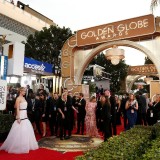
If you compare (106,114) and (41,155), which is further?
(106,114)

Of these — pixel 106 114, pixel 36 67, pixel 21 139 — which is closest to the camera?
pixel 21 139

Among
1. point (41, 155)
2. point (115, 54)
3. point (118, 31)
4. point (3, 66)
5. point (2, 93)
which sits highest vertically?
point (118, 31)

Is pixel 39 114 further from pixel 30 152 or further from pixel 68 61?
pixel 68 61

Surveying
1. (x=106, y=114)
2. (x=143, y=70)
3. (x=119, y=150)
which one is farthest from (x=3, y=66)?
(x=143, y=70)

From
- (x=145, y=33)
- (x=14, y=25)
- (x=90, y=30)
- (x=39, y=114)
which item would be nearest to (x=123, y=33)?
(x=145, y=33)

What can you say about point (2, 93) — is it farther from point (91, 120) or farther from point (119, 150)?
point (91, 120)

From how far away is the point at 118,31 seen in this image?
582 inches

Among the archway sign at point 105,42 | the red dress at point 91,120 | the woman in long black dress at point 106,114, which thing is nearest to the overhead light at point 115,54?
→ the archway sign at point 105,42

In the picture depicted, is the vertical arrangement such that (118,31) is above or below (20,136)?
above

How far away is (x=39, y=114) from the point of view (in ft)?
28.5

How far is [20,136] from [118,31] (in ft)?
34.5

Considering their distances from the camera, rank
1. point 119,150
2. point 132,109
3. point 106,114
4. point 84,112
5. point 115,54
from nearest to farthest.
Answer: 1. point 119,150
2. point 106,114
3. point 132,109
4. point 84,112
5. point 115,54

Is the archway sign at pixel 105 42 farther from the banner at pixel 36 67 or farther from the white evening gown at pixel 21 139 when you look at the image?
the white evening gown at pixel 21 139

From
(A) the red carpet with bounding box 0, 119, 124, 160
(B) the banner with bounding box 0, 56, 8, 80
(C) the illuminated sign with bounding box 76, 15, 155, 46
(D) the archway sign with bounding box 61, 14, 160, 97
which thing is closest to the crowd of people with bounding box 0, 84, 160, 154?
(B) the banner with bounding box 0, 56, 8, 80
